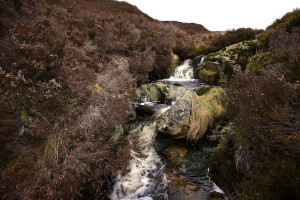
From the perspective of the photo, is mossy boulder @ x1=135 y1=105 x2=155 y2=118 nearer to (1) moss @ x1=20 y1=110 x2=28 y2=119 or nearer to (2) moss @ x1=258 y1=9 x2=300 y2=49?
(1) moss @ x1=20 y1=110 x2=28 y2=119

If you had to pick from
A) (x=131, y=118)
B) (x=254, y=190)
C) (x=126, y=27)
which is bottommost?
(x=131, y=118)

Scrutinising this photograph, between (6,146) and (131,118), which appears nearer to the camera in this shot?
(6,146)

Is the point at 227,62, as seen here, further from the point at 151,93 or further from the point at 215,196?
the point at 215,196

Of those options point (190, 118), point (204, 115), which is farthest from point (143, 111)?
point (204, 115)

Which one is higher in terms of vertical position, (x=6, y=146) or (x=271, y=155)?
(x=271, y=155)

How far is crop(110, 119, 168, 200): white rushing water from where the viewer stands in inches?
170

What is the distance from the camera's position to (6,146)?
3076 millimetres

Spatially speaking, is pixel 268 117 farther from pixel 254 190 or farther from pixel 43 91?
pixel 43 91

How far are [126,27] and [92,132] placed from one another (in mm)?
9958

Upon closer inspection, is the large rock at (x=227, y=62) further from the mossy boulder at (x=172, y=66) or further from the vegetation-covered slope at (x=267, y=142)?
the vegetation-covered slope at (x=267, y=142)

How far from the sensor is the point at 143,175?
4.94 metres

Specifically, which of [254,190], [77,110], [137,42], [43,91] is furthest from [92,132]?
[137,42]

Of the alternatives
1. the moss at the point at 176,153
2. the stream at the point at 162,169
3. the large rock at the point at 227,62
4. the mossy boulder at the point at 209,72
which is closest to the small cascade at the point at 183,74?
the mossy boulder at the point at 209,72

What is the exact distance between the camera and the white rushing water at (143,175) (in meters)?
4.31
